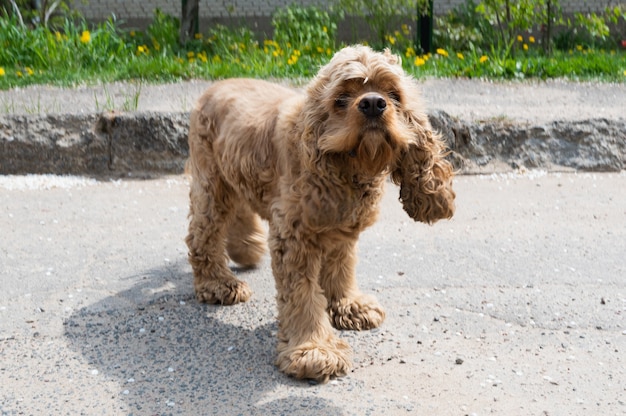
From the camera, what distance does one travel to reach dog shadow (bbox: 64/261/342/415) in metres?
3.72

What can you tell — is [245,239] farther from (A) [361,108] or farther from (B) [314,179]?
(A) [361,108]

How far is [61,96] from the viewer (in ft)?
27.2

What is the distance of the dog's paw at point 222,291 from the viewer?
4.73 meters

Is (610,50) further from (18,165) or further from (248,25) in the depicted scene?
(18,165)

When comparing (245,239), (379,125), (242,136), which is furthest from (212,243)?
(379,125)

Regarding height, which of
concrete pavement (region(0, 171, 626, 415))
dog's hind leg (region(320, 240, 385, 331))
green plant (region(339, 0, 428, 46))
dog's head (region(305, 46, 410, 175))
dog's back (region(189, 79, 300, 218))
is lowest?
concrete pavement (region(0, 171, 626, 415))

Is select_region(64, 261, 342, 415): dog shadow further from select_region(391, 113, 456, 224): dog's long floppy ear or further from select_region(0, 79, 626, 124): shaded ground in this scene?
select_region(0, 79, 626, 124): shaded ground

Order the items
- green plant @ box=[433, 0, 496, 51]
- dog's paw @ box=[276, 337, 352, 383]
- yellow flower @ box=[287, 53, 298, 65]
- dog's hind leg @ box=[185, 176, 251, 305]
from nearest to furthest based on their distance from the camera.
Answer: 1. dog's paw @ box=[276, 337, 352, 383]
2. dog's hind leg @ box=[185, 176, 251, 305]
3. yellow flower @ box=[287, 53, 298, 65]
4. green plant @ box=[433, 0, 496, 51]

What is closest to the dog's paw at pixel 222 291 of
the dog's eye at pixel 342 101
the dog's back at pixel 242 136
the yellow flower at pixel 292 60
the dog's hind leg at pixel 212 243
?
the dog's hind leg at pixel 212 243

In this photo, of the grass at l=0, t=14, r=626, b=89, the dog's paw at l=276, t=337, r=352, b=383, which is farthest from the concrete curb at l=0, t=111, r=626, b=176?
the dog's paw at l=276, t=337, r=352, b=383

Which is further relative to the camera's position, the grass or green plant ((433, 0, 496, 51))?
green plant ((433, 0, 496, 51))

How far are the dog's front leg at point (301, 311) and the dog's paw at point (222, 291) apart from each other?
2.41ft

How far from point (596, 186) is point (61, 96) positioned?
529 cm

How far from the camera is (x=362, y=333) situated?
173 inches
